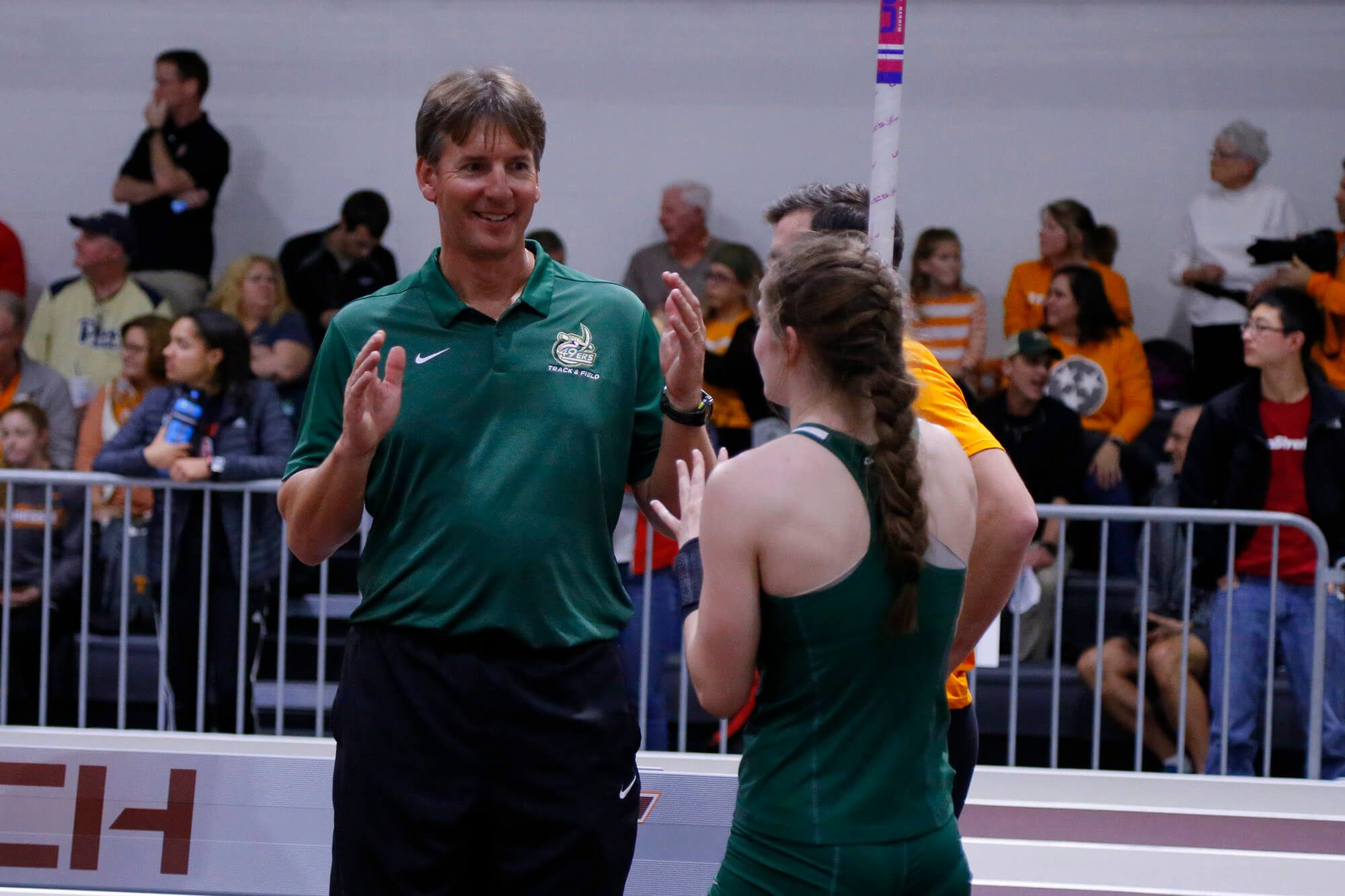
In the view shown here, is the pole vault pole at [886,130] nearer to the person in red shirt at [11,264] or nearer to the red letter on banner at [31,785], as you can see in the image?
the red letter on banner at [31,785]

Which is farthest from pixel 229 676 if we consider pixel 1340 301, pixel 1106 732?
pixel 1340 301

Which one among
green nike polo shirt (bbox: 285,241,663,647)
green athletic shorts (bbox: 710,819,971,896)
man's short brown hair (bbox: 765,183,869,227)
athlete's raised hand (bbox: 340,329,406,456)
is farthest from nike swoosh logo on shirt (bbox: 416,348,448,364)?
green athletic shorts (bbox: 710,819,971,896)

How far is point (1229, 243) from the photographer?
7.01 m

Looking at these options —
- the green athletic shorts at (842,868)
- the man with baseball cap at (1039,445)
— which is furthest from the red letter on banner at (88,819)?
the man with baseball cap at (1039,445)

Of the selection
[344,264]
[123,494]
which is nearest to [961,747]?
[123,494]

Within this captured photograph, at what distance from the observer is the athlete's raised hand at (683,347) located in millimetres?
2166

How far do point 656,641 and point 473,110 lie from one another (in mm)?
3349

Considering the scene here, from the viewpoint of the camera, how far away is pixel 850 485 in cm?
193

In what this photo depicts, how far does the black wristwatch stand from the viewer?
7.37 feet

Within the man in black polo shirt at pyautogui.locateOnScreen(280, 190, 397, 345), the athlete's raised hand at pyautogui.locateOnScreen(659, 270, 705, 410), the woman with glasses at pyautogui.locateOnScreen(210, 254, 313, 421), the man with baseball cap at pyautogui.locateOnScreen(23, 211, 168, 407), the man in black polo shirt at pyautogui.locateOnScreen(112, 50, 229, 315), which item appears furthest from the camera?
the man in black polo shirt at pyautogui.locateOnScreen(112, 50, 229, 315)

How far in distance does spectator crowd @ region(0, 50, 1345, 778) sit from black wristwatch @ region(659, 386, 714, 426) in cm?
286

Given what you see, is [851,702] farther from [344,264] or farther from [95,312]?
[95,312]

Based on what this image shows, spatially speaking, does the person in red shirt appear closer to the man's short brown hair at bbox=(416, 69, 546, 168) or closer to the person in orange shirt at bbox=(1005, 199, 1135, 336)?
the person in orange shirt at bbox=(1005, 199, 1135, 336)

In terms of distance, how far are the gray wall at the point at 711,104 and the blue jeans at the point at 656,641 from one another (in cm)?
289
